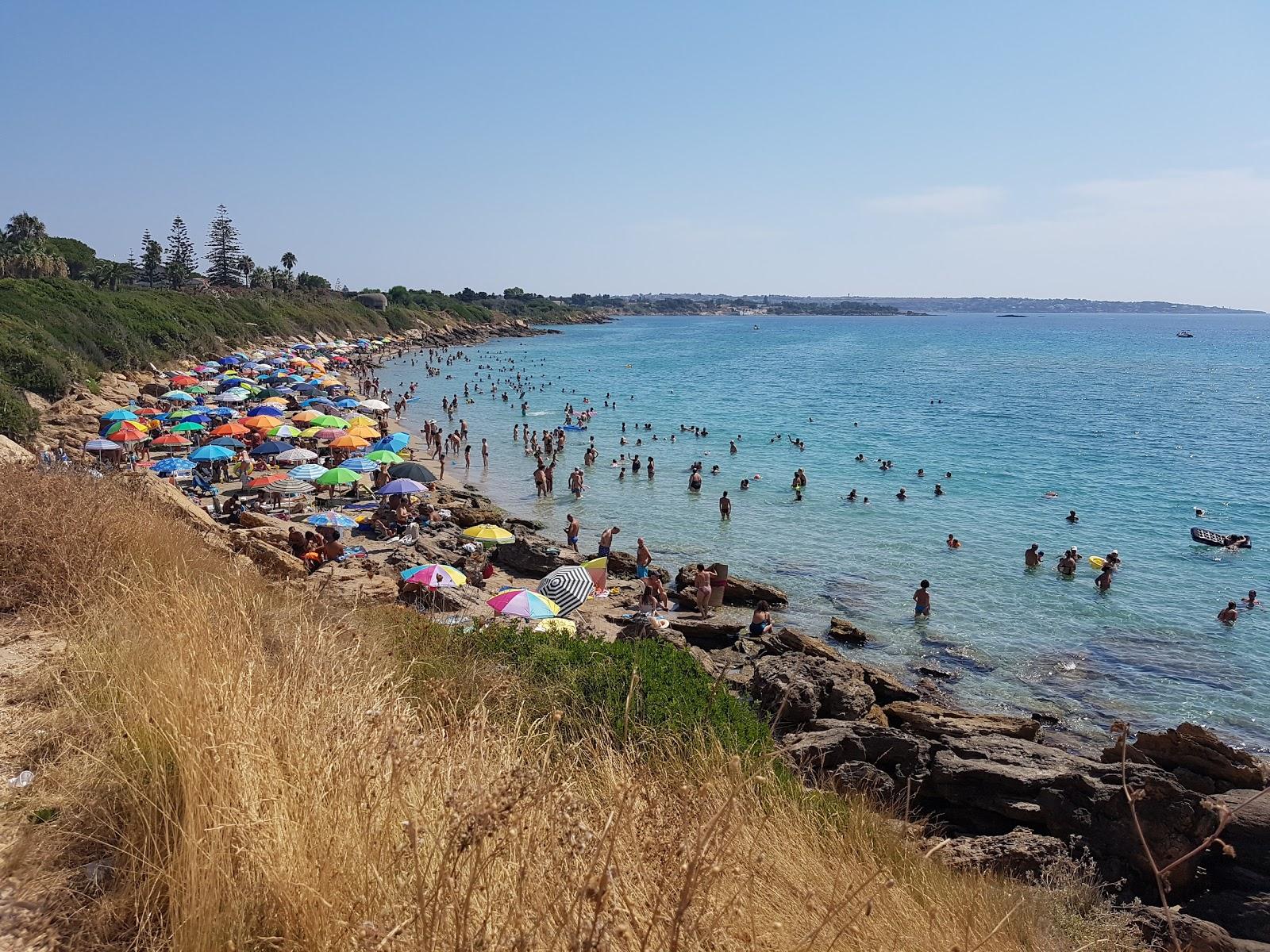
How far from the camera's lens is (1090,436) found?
44.2m

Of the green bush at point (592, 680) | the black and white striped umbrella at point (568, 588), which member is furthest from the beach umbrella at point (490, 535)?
the green bush at point (592, 680)

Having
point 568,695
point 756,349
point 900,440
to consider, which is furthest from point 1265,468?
point 756,349

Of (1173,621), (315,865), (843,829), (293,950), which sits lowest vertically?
(1173,621)

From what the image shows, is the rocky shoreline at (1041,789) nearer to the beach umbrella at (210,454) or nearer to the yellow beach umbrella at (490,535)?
the yellow beach umbrella at (490,535)

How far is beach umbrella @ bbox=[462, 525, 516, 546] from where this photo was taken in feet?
63.4

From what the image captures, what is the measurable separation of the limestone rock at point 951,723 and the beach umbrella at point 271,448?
19.9 m

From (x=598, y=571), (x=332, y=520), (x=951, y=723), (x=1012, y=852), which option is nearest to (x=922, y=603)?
(x=598, y=571)

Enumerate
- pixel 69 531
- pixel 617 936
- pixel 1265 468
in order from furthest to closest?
1. pixel 1265 468
2. pixel 69 531
3. pixel 617 936

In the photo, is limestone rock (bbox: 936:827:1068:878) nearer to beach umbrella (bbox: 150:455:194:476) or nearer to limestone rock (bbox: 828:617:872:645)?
limestone rock (bbox: 828:617:872:645)

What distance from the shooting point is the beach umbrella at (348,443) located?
26062mm

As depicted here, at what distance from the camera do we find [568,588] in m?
15.1

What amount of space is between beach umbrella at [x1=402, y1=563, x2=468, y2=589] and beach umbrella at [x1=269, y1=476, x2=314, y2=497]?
30.6ft

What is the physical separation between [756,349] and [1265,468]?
85.9m

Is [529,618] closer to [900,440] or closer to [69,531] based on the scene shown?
Result: [69,531]
